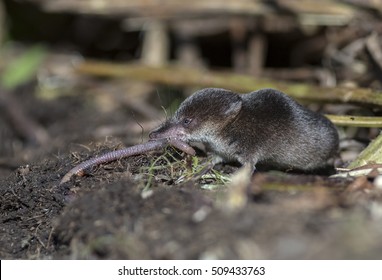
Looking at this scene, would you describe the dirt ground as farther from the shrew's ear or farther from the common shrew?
the shrew's ear

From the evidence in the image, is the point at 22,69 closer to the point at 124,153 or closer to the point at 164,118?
the point at 164,118

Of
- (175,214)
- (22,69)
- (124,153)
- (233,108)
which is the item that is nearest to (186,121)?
(233,108)

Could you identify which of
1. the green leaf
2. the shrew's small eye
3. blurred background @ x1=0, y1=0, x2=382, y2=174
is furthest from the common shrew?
the green leaf

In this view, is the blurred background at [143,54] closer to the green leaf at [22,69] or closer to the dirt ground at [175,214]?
the green leaf at [22,69]

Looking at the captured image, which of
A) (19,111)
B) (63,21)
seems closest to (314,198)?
(19,111)

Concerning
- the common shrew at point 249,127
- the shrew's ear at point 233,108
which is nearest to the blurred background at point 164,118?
the common shrew at point 249,127
